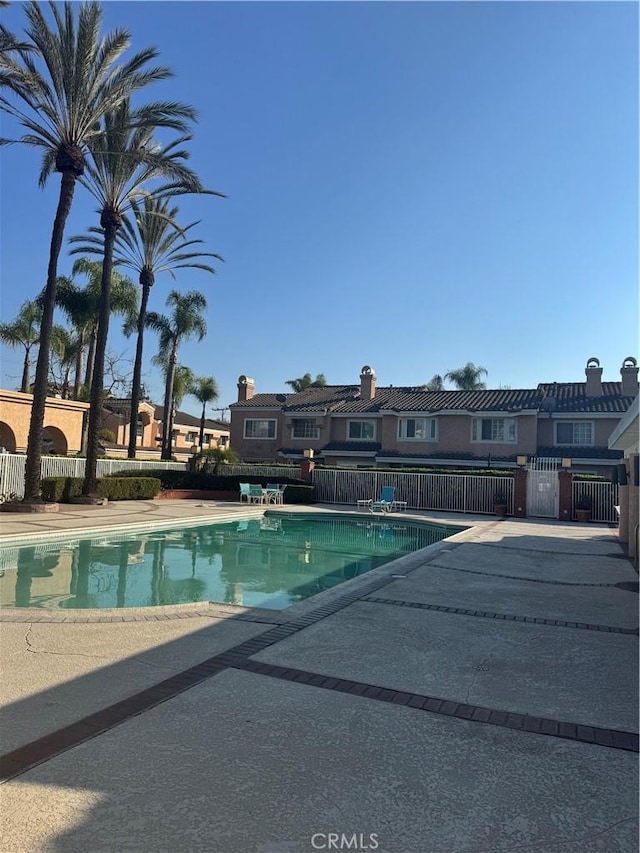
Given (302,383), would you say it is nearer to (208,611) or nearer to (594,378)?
(594,378)

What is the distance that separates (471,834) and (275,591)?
739 centimetres

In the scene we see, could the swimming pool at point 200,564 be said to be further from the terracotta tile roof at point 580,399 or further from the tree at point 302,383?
the tree at point 302,383

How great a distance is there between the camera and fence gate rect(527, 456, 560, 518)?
74.0 ft

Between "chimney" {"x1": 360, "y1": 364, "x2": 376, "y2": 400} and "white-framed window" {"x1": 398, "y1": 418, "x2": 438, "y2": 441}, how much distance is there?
186 inches

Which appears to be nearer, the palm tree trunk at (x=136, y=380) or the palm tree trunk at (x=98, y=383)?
the palm tree trunk at (x=98, y=383)

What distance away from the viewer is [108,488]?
78.0ft

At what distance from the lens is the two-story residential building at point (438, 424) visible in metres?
32.3

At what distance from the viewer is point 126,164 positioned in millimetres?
22594

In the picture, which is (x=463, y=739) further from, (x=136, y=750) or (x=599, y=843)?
(x=136, y=750)

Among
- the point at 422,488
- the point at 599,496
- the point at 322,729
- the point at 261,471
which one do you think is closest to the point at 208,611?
the point at 322,729

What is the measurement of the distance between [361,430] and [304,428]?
12.7 ft

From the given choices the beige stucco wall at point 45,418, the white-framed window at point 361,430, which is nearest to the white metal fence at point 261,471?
the white-framed window at point 361,430

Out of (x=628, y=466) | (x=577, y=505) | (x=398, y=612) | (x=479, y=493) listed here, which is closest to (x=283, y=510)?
(x=479, y=493)

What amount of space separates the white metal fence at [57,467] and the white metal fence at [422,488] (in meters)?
8.34
